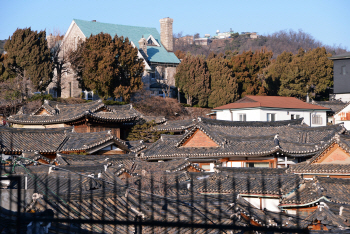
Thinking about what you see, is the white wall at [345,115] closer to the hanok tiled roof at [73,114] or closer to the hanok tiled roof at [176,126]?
the hanok tiled roof at [176,126]

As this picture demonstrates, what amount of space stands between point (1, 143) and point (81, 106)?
9394 millimetres

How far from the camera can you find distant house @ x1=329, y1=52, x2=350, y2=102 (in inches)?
1912

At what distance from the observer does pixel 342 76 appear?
48781 mm

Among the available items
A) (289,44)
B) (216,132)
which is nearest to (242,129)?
(216,132)

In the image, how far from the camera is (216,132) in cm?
2642

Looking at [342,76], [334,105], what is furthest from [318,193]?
[342,76]

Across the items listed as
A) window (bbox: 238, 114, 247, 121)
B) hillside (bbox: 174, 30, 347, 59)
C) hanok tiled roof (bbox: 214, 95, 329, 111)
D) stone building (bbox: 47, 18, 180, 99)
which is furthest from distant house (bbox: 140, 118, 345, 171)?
hillside (bbox: 174, 30, 347, 59)

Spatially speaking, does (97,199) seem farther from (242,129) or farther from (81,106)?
(81,106)

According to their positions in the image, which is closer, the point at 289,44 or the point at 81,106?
the point at 81,106

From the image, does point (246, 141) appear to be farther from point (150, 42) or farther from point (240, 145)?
point (150, 42)

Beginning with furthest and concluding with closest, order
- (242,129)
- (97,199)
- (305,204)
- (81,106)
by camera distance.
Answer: (81,106) < (242,129) < (305,204) < (97,199)

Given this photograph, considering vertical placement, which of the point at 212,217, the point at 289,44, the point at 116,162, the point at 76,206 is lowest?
the point at 116,162

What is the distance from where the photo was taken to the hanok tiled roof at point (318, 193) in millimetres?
13852

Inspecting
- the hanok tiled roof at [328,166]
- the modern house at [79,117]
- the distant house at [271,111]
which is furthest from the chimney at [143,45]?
the hanok tiled roof at [328,166]
